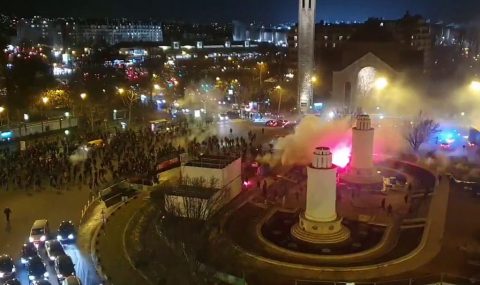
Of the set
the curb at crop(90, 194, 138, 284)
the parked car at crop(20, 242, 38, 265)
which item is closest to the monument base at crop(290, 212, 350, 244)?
the curb at crop(90, 194, 138, 284)

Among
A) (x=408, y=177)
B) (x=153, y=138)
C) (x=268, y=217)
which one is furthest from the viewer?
(x=153, y=138)

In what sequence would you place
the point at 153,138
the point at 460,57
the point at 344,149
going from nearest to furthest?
1. the point at 344,149
2. the point at 153,138
3. the point at 460,57

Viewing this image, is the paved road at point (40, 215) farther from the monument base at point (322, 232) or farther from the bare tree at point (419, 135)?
the bare tree at point (419, 135)

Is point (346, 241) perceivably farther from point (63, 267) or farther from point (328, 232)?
point (63, 267)

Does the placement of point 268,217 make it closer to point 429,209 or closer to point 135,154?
point 429,209

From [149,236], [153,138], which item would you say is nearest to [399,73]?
[153,138]

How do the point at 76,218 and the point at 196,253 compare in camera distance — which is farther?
the point at 76,218

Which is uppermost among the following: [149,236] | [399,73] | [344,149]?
[399,73]
